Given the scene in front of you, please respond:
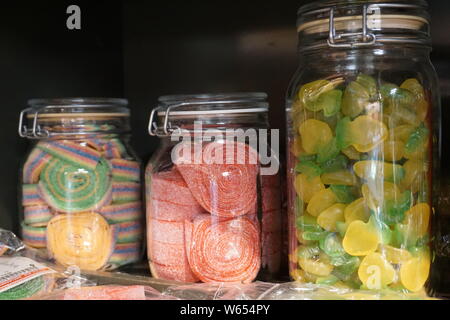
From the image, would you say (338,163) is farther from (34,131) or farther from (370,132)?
(34,131)

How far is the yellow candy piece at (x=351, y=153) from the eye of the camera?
58cm

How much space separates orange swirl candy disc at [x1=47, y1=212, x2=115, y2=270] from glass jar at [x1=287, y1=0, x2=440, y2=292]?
251mm

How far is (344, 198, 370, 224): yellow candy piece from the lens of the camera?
570 millimetres

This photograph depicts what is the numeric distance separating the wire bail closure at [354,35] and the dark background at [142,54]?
153 mm

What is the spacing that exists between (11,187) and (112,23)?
0.27 meters

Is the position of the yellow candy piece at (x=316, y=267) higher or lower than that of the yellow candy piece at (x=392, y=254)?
lower

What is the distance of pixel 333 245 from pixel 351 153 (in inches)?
3.3

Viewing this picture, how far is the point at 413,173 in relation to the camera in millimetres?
580

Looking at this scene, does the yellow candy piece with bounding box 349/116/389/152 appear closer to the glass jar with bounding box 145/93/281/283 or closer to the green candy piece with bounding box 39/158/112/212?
the glass jar with bounding box 145/93/281/283

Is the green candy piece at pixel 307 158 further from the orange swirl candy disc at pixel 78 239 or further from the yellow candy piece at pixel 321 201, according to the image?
the orange swirl candy disc at pixel 78 239

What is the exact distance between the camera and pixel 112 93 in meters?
0.90

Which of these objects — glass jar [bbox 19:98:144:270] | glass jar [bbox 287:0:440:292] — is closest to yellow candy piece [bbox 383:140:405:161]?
glass jar [bbox 287:0:440:292]

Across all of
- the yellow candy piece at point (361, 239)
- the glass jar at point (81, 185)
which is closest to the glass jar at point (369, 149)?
the yellow candy piece at point (361, 239)

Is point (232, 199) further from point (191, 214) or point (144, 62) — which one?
point (144, 62)
